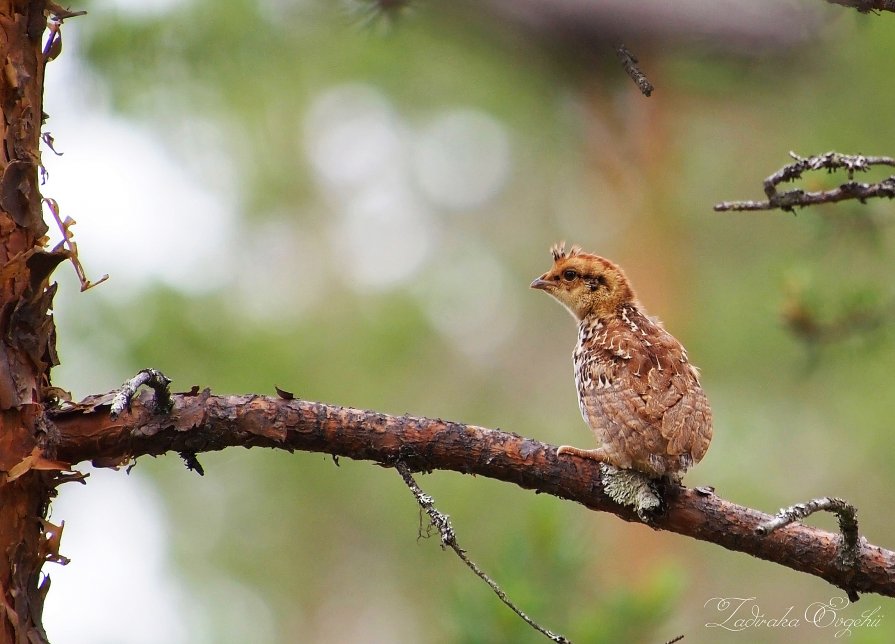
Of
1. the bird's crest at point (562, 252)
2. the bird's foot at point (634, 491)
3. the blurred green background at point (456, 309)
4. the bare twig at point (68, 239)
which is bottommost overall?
the bird's foot at point (634, 491)

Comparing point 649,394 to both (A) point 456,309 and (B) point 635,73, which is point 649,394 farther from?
(A) point 456,309

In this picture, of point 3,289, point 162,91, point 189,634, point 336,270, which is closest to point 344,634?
point 189,634

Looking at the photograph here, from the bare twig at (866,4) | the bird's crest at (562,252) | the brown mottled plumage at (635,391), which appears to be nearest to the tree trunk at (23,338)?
the brown mottled plumage at (635,391)

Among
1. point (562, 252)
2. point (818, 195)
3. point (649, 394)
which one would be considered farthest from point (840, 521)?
point (562, 252)

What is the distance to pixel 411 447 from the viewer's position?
10.4 feet

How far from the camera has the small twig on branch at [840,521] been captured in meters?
2.73

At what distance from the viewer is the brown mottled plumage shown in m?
3.83

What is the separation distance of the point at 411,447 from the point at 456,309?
1083cm

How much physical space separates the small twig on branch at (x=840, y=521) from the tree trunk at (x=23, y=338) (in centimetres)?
203

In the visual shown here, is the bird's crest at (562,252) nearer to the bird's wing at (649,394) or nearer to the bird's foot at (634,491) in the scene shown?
the bird's wing at (649,394)

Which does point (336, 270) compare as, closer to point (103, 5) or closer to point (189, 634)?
point (189, 634)

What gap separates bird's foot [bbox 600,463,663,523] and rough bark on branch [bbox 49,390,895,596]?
3 cm

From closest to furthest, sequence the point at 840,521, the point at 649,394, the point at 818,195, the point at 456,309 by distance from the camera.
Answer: the point at 840,521
the point at 818,195
the point at 649,394
the point at 456,309

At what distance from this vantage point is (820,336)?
5668mm
